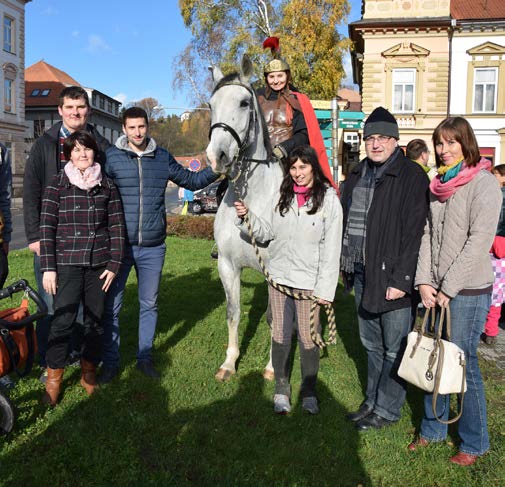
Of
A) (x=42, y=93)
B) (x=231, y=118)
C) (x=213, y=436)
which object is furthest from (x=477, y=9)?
(x=42, y=93)

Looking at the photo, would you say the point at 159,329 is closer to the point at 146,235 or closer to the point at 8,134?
the point at 146,235

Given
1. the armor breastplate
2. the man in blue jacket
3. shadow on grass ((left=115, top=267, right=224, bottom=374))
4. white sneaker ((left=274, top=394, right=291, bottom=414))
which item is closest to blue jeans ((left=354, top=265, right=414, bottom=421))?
white sneaker ((left=274, top=394, right=291, bottom=414))

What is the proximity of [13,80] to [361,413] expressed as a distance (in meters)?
39.0

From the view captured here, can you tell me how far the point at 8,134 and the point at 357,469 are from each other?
1469 inches

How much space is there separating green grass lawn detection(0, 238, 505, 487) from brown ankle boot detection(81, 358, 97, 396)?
78 millimetres

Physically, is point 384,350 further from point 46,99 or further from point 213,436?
point 46,99

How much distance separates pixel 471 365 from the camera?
3.10 metres

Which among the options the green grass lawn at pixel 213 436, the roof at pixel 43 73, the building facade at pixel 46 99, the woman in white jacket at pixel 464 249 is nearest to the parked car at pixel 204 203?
the green grass lawn at pixel 213 436

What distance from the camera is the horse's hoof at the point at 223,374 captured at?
4517 millimetres

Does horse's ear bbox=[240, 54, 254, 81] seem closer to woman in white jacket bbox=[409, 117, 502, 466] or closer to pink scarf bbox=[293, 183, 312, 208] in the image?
pink scarf bbox=[293, 183, 312, 208]

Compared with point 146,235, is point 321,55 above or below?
above

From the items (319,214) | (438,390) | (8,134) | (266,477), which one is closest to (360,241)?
(319,214)

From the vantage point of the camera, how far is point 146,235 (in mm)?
4312

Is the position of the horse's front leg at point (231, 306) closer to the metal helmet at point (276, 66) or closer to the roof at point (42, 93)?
the metal helmet at point (276, 66)
